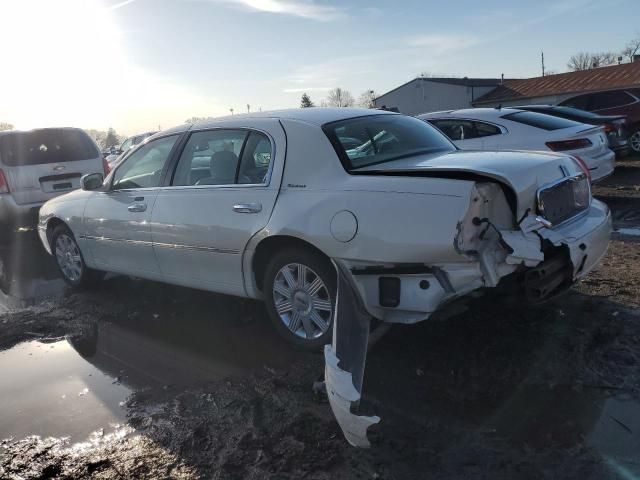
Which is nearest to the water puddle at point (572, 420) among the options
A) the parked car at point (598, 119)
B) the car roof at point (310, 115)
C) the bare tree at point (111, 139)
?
the car roof at point (310, 115)

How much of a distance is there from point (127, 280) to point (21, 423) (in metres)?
3.33

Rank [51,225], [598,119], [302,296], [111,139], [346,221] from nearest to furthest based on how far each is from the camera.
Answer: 1. [346,221]
2. [302,296]
3. [51,225]
4. [598,119]
5. [111,139]

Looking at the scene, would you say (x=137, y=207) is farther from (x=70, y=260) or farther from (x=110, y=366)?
(x=70, y=260)

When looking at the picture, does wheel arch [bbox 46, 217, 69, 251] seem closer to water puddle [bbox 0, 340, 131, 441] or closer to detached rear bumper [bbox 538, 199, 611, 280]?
water puddle [bbox 0, 340, 131, 441]

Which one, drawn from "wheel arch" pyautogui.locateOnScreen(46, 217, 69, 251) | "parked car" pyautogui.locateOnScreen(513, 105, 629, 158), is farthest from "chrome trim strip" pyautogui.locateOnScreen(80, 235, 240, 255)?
"parked car" pyautogui.locateOnScreen(513, 105, 629, 158)

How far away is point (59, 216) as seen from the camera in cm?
633

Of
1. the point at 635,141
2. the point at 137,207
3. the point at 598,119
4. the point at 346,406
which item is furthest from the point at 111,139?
the point at 346,406

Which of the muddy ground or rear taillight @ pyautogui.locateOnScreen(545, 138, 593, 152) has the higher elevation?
rear taillight @ pyautogui.locateOnScreen(545, 138, 593, 152)

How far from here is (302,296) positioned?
4.03 meters

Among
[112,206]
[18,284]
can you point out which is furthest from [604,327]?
[18,284]

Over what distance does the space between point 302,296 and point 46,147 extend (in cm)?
720

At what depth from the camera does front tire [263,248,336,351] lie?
12.6 feet

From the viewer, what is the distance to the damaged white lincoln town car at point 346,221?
327cm

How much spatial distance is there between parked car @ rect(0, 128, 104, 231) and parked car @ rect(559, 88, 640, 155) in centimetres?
1243
